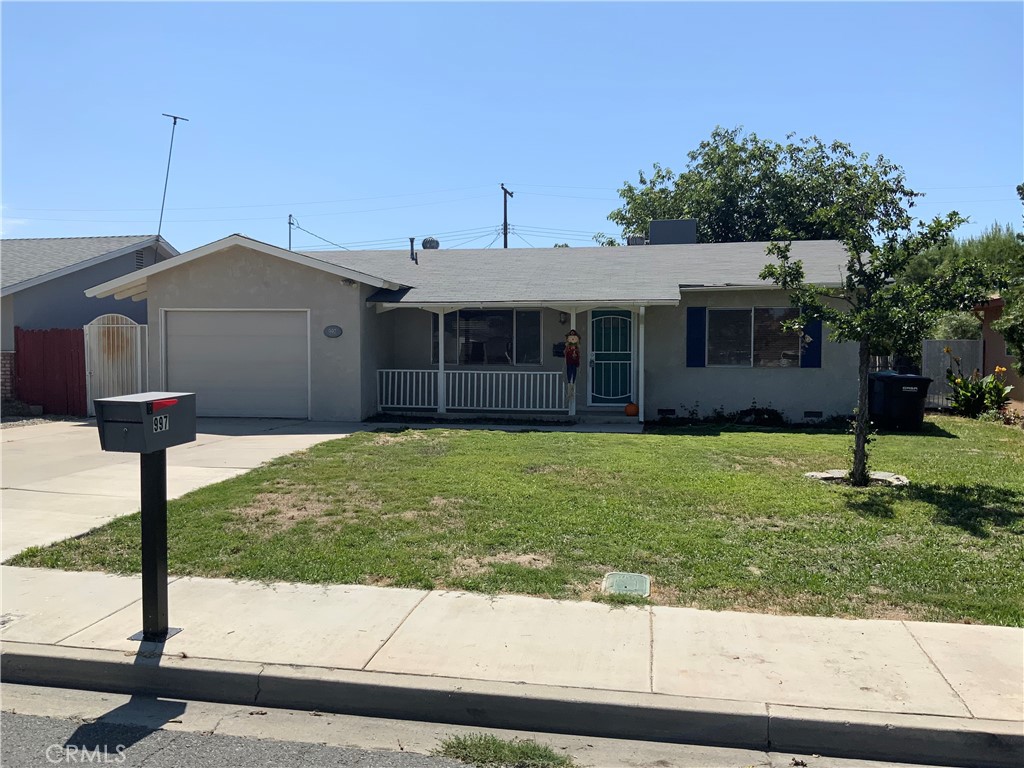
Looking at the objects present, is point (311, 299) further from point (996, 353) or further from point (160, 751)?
point (996, 353)

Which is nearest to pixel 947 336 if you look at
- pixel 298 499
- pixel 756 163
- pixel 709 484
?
pixel 756 163

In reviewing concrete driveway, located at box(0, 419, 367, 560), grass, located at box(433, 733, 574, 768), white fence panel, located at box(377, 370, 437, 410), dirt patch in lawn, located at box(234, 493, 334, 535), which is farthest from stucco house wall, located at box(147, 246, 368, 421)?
grass, located at box(433, 733, 574, 768)

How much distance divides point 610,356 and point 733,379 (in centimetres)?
246

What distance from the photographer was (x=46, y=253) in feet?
65.0

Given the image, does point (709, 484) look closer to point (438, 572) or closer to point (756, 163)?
point (438, 572)

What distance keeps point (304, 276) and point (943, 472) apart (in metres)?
11.1

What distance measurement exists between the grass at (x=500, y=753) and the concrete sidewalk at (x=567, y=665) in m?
0.20

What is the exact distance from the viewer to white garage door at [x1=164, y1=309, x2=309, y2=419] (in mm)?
15211

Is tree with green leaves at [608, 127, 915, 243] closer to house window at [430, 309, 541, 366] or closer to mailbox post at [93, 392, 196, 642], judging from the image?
house window at [430, 309, 541, 366]

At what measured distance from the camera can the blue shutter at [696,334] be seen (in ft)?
50.4

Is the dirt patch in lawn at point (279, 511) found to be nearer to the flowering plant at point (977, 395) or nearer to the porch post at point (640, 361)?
the porch post at point (640, 361)

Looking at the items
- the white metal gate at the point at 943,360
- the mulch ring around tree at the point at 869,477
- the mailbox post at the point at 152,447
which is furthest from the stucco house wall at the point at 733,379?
the mailbox post at the point at 152,447

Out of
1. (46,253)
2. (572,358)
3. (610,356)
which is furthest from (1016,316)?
(46,253)

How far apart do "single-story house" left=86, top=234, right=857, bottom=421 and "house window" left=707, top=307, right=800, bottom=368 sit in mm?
27
